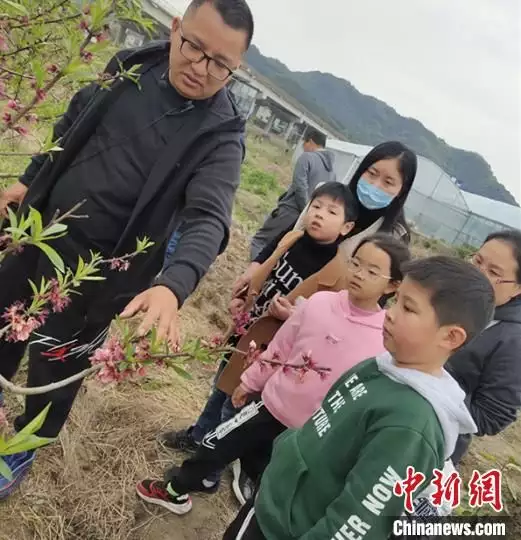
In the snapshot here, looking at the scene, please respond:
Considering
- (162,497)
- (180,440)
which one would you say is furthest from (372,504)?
(180,440)

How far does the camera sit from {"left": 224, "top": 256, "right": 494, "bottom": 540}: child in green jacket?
1.40 meters

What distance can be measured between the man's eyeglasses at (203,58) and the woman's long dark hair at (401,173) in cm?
111

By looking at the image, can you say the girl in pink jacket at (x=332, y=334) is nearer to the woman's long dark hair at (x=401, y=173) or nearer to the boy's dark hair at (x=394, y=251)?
the boy's dark hair at (x=394, y=251)

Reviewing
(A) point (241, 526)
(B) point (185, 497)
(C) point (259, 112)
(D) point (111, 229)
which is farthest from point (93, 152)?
(C) point (259, 112)

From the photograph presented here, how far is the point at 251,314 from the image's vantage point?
2840mm

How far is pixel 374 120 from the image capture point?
89.9 m

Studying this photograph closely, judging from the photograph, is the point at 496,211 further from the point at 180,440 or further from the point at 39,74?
the point at 39,74

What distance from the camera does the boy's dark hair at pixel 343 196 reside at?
269 cm

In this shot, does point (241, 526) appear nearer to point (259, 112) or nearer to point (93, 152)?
point (93, 152)

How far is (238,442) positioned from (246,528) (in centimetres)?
47

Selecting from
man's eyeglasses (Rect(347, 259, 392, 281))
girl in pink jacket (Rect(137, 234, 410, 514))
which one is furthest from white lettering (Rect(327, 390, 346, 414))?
man's eyeglasses (Rect(347, 259, 392, 281))

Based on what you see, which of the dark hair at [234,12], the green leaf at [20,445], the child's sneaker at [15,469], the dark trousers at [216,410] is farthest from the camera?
the dark trousers at [216,410]

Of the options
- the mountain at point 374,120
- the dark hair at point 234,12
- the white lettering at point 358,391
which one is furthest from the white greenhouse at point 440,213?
the mountain at point 374,120

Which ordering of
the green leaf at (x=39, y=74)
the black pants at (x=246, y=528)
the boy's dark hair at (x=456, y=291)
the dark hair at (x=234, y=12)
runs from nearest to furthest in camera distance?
1. the green leaf at (x=39, y=74)
2. the boy's dark hair at (x=456, y=291)
3. the dark hair at (x=234, y=12)
4. the black pants at (x=246, y=528)
